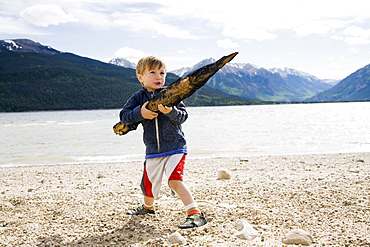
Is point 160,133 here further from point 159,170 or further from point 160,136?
point 159,170

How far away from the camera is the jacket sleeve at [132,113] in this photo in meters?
4.50

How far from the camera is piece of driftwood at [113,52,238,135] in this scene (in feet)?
12.9

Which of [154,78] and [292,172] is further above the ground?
[154,78]

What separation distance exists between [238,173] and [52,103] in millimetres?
164094

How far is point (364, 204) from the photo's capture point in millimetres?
5387

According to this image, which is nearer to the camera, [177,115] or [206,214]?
[177,115]

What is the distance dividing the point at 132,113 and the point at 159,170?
0.91 m

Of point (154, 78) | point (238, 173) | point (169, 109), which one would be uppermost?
point (154, 78)

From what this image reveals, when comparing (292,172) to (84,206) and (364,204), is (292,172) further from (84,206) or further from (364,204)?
(84,206)

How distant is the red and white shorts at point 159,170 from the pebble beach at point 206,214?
50cm

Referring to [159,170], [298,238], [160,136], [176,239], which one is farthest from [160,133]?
[298,238]

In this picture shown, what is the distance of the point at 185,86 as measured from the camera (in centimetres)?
411

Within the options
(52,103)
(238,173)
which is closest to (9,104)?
(52,103)

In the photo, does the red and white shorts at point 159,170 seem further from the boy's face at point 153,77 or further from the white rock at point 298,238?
the white rock at point 298,238
